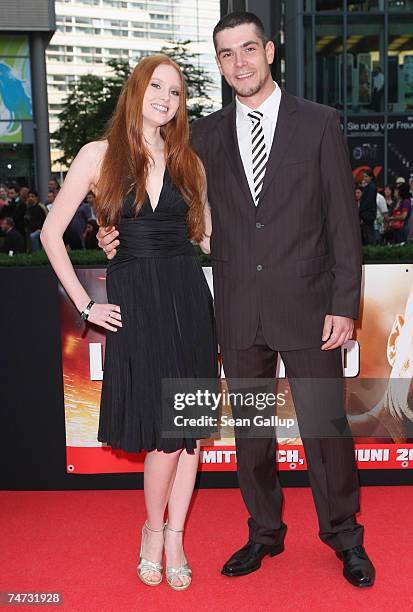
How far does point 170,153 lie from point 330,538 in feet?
5.25

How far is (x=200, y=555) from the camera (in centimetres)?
317

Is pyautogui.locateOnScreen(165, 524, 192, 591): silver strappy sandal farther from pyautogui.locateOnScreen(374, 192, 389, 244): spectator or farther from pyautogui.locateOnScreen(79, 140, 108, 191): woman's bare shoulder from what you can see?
pyautogui.locateOnScreen(374, 192, 389, 244): spectator

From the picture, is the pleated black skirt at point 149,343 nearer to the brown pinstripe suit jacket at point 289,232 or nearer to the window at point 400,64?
the brown pinstripe suit jacket at point 289,232

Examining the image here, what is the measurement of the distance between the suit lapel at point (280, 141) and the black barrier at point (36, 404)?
4.88ft

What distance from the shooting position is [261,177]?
9.16 ft

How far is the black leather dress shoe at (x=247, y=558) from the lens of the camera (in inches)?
117

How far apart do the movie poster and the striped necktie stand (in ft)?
3.36

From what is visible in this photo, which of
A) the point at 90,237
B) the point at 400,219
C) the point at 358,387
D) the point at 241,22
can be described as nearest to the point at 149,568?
the point at 358,387

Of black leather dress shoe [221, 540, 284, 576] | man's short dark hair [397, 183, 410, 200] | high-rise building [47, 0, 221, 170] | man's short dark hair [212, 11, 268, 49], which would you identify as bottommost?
black leather dress shoe [221, 540, 284, 576]

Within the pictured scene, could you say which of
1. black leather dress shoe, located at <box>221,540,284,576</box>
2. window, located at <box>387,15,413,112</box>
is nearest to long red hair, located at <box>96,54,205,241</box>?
black leather dress shoe, located at <box>221,540,284,576</box>

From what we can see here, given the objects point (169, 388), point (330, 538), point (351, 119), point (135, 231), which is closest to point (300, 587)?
point (330, 538)

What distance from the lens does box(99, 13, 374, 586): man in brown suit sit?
8.95 feet

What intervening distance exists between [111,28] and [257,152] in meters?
41.3

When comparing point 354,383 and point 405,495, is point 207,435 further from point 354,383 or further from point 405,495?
point 405,495
